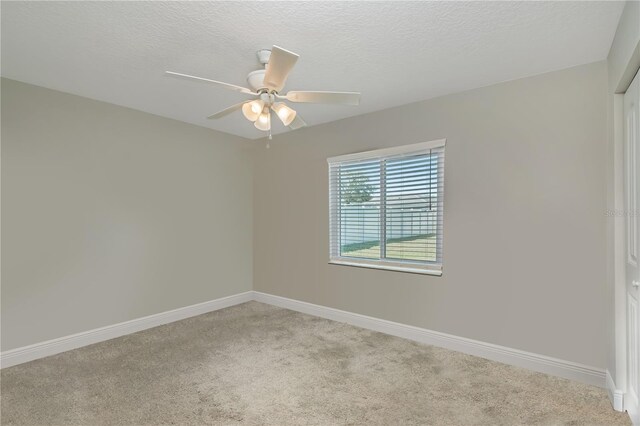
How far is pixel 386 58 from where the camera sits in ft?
7.66

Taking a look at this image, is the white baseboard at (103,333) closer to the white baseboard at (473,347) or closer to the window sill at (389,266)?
the white baseboard at (473,347)

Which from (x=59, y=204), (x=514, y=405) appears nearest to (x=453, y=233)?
(x=514, y=405)

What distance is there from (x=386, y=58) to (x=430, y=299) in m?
2.17

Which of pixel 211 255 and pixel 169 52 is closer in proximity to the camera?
pixel 169 52

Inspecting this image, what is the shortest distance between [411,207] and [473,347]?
138 cm

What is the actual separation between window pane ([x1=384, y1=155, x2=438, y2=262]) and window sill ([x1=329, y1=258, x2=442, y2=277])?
0.09 metres

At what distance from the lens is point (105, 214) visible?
3.29 metres

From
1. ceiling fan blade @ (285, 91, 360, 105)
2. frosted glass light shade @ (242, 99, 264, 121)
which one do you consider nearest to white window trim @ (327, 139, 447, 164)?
ceiling fan blade @ (285, 91, 360, 105)

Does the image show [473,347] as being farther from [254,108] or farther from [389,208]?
[254,108]

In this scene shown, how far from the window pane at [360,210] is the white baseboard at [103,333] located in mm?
1868

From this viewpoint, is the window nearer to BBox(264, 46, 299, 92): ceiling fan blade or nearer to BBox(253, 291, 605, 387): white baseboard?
Answer: BBox(253, 291, 605, 387): white baseboard

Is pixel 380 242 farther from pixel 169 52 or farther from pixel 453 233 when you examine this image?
pixel 169 52

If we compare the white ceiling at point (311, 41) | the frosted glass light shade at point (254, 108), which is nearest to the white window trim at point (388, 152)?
the white ceiling at point (311, 41)

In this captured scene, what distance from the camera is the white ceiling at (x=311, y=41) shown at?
1.80 meters
